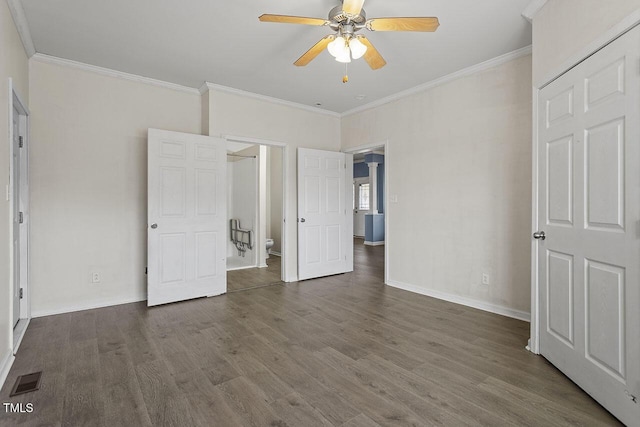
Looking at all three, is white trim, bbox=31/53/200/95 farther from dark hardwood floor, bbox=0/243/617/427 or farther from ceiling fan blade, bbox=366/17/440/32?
ceiling fan blade, bbox=366/17/440/32

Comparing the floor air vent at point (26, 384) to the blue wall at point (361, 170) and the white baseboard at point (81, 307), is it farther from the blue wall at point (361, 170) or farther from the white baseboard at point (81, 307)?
the blue wall at point (361, 170)

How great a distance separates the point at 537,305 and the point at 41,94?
4.93m

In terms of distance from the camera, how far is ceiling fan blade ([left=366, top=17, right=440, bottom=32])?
214 cm

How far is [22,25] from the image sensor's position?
8.92 feet

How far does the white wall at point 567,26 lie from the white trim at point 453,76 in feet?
2.44

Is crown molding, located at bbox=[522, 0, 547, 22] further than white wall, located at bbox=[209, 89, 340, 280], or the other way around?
white wall, located at bbox=[209, 89, 340, 280]

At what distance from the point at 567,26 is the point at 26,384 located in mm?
4149

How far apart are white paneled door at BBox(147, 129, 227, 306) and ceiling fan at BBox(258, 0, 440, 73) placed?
2023mm

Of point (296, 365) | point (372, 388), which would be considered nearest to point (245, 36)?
point (296, 365)

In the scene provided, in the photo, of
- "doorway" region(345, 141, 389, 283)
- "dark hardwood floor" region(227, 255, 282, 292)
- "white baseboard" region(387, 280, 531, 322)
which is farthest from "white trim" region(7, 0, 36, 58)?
"doorway" region(345, 141, 389, 283)

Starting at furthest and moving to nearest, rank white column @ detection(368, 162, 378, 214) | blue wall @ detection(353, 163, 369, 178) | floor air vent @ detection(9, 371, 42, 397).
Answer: blue wall @ detection(353, 163, 369, 178) → white column @ detection(368, 162, 378, 214) → floor air vent @ detection(9, 371, 42, 397)

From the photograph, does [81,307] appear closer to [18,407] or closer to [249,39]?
[18,407]

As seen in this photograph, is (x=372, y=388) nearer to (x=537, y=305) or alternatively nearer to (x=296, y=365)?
(x=296, y=365)

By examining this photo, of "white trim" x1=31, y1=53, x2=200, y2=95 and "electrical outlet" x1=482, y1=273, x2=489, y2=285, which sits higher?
"white trim" x1=31, y1=53, x2=200, y2=95
